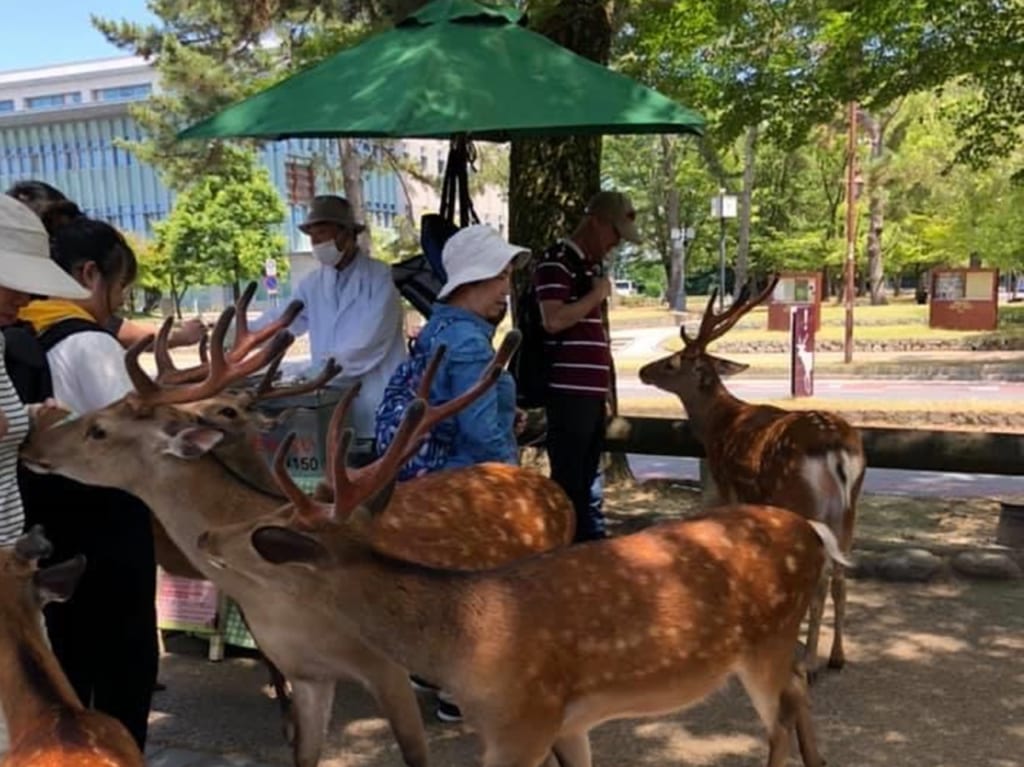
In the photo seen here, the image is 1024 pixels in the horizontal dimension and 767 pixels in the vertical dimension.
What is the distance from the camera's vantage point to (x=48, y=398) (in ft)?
9.62

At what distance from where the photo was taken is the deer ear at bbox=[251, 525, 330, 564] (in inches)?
107

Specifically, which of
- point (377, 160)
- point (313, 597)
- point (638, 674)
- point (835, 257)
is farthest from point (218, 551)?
point (835, 257)

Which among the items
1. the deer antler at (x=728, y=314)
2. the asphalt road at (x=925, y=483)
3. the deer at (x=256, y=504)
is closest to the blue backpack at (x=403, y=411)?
the deer at (x=256, y=504)

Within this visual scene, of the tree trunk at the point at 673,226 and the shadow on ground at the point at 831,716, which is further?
the tree trunk at the point at 673,226

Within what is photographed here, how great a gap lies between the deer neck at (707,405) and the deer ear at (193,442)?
3.17m

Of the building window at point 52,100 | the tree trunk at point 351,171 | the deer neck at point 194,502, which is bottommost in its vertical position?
the deer neck at point 194,502

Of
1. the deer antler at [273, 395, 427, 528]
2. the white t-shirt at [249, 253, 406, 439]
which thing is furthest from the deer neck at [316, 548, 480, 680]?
the white t-shirt at [249, 253, 406, 439]

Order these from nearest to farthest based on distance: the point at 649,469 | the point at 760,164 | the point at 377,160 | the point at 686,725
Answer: the point at 686,725 < the point at 649,469 < the point at 377,160 < the point at 760,164

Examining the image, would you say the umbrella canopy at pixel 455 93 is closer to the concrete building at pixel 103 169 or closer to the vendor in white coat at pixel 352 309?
the vendor in white coat at pixel 352 309

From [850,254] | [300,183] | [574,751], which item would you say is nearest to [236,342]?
[574,751]

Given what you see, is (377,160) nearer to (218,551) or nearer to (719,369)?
(719,369)

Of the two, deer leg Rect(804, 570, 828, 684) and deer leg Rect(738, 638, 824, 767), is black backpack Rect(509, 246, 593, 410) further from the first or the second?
deer leg Rect(738, 638, 824, 767)

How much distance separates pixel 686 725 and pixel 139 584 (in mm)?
2242

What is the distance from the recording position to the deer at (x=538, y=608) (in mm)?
2863
